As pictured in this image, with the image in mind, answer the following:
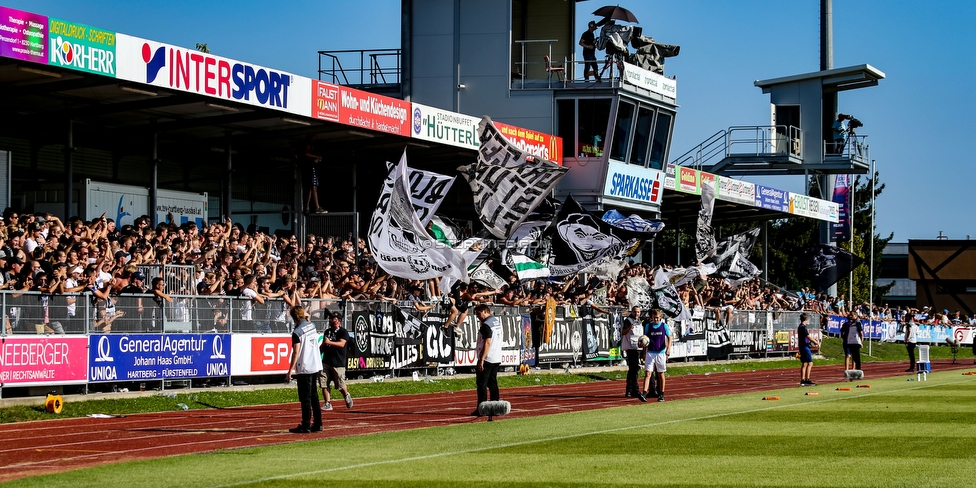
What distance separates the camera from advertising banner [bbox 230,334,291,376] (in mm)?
23844

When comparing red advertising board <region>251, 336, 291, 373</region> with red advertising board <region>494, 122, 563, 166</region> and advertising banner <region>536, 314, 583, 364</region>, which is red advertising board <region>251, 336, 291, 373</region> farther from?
red advertising board <region>494, 122, 563, 166</region>

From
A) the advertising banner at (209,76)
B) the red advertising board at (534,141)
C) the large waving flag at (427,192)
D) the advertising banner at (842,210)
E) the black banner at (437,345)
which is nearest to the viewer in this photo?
the advertising banner at (209,76)

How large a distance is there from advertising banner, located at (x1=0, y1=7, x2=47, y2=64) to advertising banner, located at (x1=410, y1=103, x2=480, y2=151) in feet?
41.9

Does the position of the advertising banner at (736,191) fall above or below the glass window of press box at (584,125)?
below

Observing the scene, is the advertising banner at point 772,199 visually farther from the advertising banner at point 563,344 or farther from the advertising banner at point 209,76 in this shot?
the advertising banner at point 209,76

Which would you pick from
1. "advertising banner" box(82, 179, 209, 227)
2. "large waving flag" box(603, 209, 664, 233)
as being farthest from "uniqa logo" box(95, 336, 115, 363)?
"large waving flag" box(603, 209, 664, 233)

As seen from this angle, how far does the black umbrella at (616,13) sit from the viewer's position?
1747 inches

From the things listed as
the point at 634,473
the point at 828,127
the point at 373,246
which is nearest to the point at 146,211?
the point at 373,246

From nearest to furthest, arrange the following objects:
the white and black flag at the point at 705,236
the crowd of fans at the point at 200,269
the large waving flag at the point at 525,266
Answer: the crowd of fans at the point at 200,269, the large waving flag at the point at 525,266, the white and black flag at the point at 705,236

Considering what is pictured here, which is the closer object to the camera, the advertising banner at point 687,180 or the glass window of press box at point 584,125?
the glass window of press box at point 584,125

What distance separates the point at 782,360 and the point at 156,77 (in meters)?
29.6

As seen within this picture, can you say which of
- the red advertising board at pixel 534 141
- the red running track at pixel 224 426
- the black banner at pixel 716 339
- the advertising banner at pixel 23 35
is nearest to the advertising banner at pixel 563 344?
the red running track at pixel 224 426

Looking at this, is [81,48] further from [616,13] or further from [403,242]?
[616,13]

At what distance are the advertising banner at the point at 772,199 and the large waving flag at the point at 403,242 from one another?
3386 centimetres
